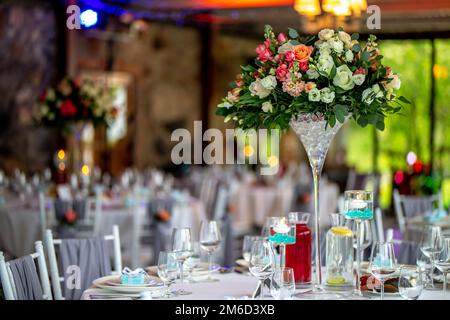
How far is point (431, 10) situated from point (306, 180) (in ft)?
11.5

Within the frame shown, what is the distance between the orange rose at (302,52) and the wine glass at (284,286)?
0.83 meters

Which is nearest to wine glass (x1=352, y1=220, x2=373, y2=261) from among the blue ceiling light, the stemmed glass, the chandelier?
the stemmed glass

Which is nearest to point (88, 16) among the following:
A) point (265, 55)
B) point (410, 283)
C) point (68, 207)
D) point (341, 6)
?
point (68, 207)

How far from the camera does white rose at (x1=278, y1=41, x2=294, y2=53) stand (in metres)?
3.34

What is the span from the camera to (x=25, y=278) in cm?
347

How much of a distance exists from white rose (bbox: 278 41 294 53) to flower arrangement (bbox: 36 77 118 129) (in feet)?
15.8

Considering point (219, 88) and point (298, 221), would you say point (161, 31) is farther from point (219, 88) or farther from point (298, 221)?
point (298, 221)

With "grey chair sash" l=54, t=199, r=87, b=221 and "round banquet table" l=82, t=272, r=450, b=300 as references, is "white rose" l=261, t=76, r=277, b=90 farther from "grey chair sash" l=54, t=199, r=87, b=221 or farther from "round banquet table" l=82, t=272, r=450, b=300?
"grey chair sash" l=54, t=199, r=87, b=221

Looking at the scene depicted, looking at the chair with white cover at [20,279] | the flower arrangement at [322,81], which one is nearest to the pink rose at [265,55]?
the flower arrangement at [322,81]

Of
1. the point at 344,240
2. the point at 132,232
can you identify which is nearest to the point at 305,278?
the point at 344,240

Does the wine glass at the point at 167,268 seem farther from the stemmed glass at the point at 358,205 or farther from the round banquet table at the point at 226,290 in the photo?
the stemmed glass at the point at 358,205

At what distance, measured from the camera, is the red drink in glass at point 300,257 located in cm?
349

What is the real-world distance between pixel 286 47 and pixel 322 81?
0.64ft

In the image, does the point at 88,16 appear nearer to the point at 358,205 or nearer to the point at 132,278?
the point at 132,278
